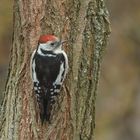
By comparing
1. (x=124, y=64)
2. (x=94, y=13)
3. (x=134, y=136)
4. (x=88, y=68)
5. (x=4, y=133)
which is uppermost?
(x=94, y=13)

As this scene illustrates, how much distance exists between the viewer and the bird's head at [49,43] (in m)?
6.13

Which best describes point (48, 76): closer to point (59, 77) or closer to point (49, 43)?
point (59, 77)

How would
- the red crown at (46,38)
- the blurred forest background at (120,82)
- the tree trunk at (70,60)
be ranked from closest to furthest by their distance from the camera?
the red crown at (46,38) → the tree trunk at (70,60) → the blurred forest background at (120,82)

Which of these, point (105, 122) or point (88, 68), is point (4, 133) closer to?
point (88, 68)

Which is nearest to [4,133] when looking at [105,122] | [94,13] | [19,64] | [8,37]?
[19,64]

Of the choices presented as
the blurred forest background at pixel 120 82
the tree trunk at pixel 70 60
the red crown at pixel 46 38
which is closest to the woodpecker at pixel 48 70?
the red crown at pixel 46 38

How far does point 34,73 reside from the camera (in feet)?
20.4

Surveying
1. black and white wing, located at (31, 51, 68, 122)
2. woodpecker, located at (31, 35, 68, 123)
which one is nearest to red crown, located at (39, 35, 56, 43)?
woodpecker, located at (31, 35, 68, 123)

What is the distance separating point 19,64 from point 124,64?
10139mm

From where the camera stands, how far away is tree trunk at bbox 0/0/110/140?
20.8 ft

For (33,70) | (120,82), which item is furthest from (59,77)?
(120,82)

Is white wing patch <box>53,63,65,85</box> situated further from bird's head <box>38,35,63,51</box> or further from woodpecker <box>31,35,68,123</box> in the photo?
bird's head <box>38,35,63,51</box>

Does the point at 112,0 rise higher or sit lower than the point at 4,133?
lower

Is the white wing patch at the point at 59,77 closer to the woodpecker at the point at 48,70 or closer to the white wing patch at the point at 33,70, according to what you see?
the woodpecker at the point at 48,70
